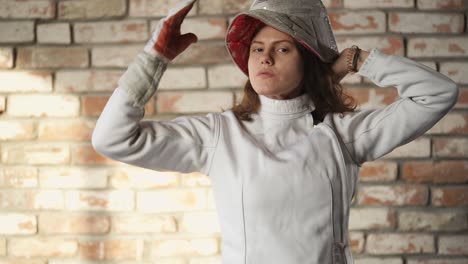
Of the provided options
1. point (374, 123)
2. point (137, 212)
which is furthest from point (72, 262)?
point (374, 123)

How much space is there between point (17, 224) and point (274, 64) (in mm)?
1005

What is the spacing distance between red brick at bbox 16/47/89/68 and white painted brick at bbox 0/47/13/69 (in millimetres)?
23

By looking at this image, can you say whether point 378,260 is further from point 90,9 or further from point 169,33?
point 90,9

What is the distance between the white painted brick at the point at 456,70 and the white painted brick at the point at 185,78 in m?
0.73

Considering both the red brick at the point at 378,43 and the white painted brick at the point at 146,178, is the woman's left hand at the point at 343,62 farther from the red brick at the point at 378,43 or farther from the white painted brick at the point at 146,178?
the white painted brick at the point at 146,178

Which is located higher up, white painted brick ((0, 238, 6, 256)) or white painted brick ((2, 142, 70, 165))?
white painted brick ((2, 142, 70, 165))

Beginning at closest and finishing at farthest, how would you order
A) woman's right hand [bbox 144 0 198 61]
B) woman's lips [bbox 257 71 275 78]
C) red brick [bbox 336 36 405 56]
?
woman's right hand [bbox 144 0 198 61]
woman's lips [bbox 257 71 275 78]
red brick [bbox 336 36 405 56]

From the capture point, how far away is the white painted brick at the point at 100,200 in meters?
1.50

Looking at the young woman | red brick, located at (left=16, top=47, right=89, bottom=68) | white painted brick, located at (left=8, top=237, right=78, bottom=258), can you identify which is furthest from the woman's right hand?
white painted brick, located at (left=8, top=237, right=78, bottom=258)

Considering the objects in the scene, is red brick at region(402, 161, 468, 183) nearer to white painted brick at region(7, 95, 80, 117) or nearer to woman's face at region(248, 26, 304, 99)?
woman's face at region(248, 26, 304, 99)

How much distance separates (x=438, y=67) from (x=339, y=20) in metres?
0.33

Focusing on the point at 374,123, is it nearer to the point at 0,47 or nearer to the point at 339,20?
the point at 339,20

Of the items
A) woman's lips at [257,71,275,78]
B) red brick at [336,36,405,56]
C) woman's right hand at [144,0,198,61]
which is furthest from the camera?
red brick at [336,36,405,56]

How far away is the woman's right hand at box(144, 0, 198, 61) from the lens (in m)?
0.90
